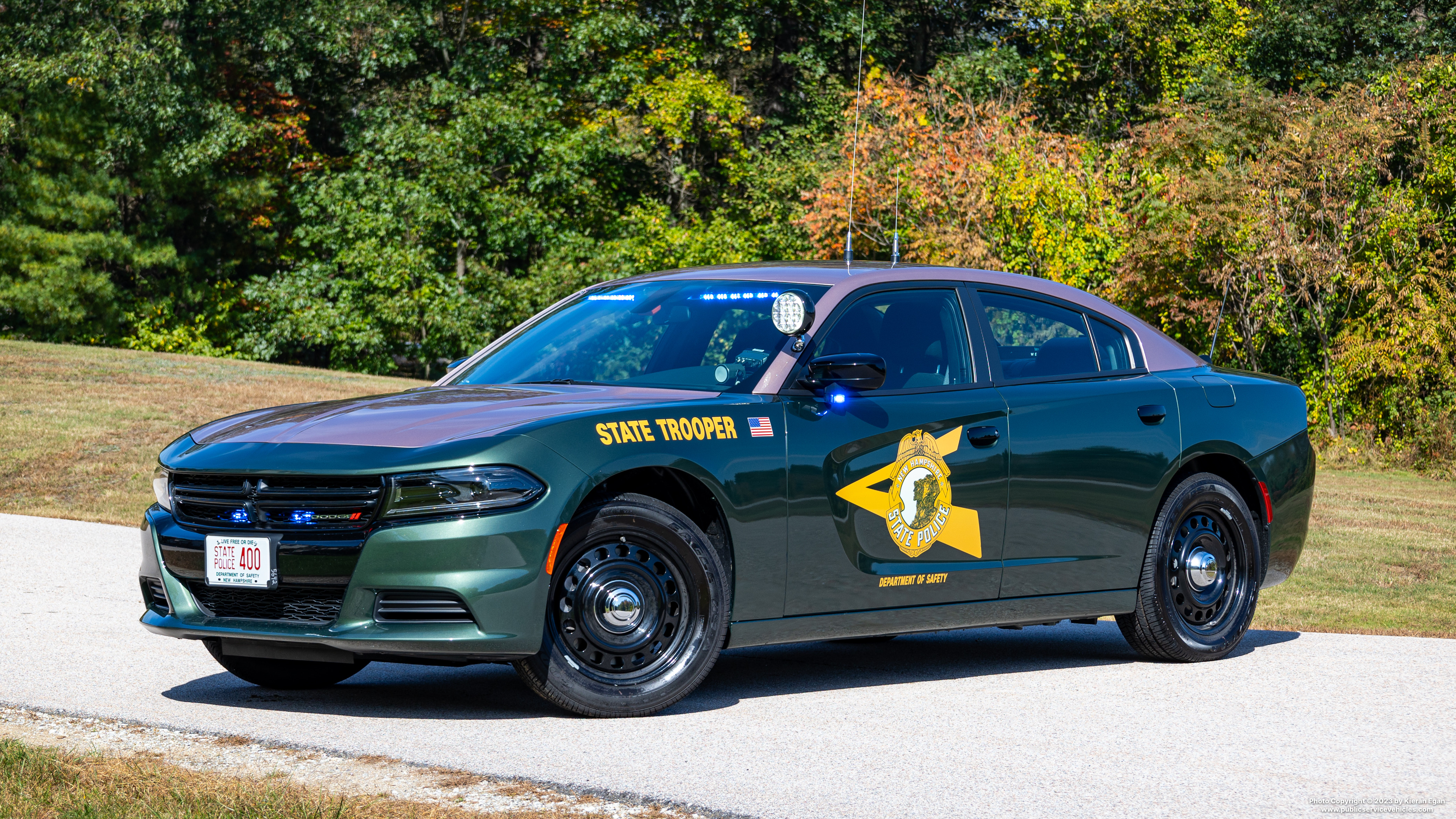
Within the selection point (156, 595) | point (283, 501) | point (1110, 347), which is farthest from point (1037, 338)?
point (156, 595)

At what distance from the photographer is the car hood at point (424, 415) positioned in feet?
18.3

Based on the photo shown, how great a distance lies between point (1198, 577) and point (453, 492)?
380 centimetres

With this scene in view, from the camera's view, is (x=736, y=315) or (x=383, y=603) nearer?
(x=383, y=603)

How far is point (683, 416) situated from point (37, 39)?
109ft

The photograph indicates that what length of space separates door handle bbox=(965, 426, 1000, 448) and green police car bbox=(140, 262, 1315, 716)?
0.5 inches

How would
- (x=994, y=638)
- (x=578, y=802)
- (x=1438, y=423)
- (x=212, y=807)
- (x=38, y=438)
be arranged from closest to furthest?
(x=212, y=807), (x=578, y=802), (x=994, y=638), (x=38, y=438), (x=1438, y=423)

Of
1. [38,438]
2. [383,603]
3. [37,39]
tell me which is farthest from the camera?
[37,39]

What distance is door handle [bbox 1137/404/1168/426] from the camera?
24.1ft

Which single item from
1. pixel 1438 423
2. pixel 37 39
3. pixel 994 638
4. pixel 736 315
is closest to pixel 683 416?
pixel 736 315

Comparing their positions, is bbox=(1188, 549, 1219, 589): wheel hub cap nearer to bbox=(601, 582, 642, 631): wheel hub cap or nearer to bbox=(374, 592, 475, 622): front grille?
bbox=(601, 582, 642, 631): wheel hub cap

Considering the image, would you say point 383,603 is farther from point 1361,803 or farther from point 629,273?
point 629,273

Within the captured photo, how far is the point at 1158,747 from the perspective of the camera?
18.4ft

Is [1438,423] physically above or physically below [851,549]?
below

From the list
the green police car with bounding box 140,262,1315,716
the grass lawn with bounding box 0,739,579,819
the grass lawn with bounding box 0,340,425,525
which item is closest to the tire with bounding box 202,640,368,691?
the green police car with bounding box 140,262,1315,716
